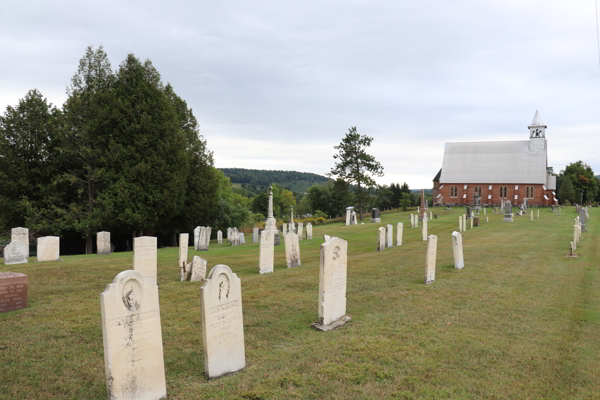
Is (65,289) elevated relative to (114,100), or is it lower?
lower

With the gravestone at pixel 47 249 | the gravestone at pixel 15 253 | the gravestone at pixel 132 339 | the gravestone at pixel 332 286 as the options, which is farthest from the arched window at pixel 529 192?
the gravestone at pixel 132 339

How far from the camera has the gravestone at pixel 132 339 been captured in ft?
15.6

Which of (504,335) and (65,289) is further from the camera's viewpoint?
(65,289)

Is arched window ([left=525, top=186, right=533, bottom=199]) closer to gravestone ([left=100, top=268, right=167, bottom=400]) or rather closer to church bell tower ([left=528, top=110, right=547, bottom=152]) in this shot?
church bell tower ([left=528, top=110, right=547, bottom=152])

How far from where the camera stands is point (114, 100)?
26.9 meters

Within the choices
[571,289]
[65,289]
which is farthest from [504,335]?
[65,289]

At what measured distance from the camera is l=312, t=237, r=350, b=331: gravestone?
25.5 feet

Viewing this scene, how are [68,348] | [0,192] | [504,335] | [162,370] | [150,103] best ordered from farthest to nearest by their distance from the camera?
[150,103] → [0,192] → [504,335] → [68,348] → [162,370]

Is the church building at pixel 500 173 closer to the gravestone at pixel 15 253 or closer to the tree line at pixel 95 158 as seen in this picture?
the tree line at pixel 95 158

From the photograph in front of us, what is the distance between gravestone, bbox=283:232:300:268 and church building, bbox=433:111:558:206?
179ft

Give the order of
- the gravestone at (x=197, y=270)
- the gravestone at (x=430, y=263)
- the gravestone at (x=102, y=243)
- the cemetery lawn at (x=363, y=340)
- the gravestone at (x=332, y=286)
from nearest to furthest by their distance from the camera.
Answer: the cemetery lawn at (x=363, y=340) < the gravestone at (x=332, y=286) < the gravestone at (x=430, y=263) < the gravestone at (x=197, y=270) < the gravestone at (x=102, y=243)

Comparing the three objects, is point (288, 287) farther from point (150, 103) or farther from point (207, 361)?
point (150, 103)

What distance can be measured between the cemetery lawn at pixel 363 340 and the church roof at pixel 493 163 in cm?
5608

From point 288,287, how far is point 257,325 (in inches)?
138
